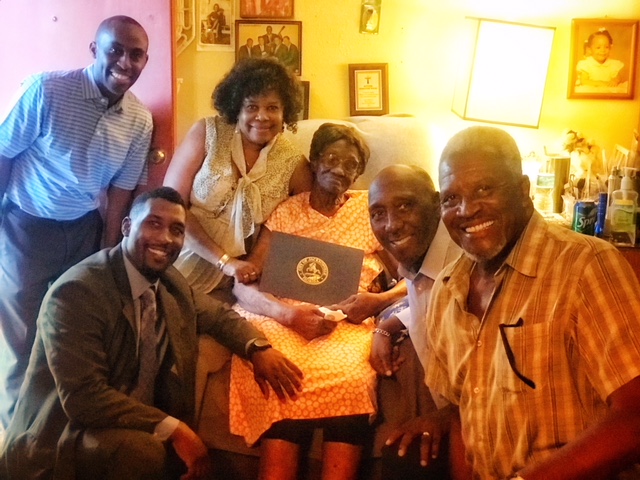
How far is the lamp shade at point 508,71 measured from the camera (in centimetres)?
248

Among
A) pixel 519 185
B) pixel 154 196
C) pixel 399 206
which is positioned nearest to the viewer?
pixel 519 185

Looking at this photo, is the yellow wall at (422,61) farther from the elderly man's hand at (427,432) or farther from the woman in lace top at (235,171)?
the elderly man's hand at (427,432)

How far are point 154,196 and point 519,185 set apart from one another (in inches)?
36.2

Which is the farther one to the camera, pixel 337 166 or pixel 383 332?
pixel 337 166

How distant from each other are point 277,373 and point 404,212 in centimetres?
52

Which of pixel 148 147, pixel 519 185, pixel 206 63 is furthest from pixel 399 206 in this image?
pixel 206 63

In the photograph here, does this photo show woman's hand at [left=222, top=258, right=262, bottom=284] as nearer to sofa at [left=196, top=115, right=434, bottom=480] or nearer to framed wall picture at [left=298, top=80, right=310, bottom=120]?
sofa at [left=196, top=115, right=434, bottom=480]

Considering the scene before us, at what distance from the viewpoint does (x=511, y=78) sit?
2498 mm

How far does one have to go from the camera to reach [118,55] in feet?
6.88

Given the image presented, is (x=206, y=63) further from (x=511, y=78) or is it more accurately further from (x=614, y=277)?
(x=614, y=277)

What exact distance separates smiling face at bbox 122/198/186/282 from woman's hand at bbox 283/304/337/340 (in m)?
0.39

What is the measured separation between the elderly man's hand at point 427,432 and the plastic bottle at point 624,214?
1226mm

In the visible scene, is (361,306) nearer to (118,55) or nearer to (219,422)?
(219,422)

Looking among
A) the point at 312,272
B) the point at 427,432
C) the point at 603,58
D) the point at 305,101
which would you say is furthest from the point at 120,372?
the point at 603,58
